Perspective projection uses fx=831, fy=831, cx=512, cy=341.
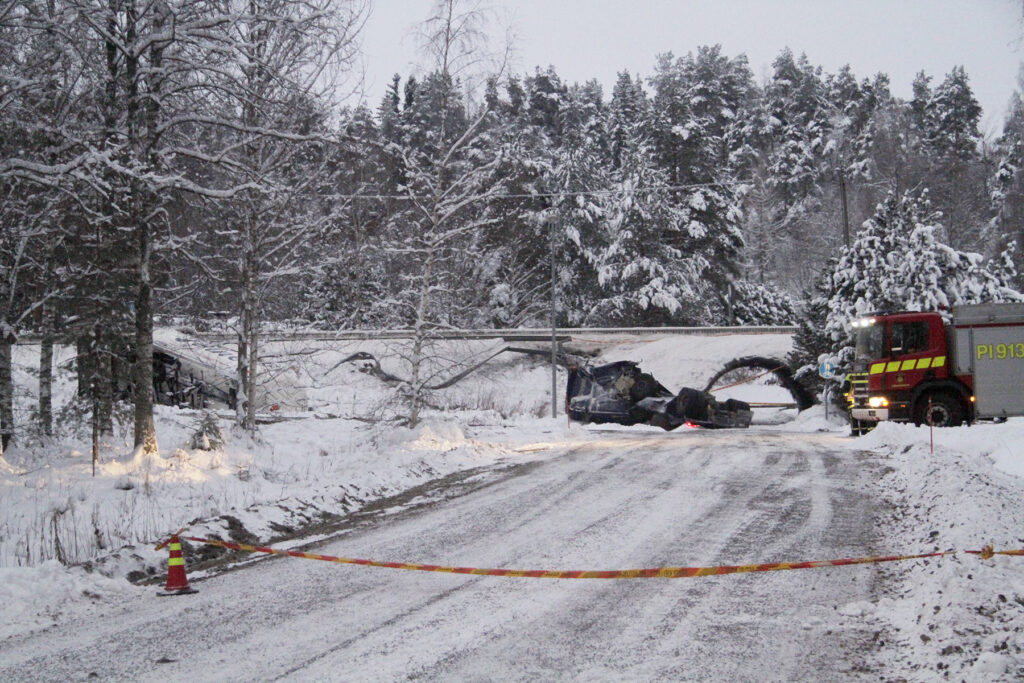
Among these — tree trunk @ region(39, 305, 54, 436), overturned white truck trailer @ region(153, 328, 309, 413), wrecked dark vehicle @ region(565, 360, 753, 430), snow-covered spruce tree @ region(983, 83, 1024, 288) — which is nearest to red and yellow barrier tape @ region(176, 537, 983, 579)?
tree trunk @ region(39, 305, 54, 436)

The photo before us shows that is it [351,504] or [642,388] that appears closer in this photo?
[351,504]

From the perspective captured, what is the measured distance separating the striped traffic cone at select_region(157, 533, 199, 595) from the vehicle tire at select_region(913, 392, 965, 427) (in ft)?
62.4

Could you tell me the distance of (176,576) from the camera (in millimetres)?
7508

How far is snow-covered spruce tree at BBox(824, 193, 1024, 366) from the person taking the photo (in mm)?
28734

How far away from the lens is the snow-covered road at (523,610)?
551cm

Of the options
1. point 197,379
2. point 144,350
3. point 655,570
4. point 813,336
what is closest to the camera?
point 655,570

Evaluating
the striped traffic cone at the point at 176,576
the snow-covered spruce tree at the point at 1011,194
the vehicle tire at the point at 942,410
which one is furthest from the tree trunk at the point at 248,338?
the snow-covered spruce tree at the point at 1011,194

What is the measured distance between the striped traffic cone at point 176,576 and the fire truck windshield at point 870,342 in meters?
18.8

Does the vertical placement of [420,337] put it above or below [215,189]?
below

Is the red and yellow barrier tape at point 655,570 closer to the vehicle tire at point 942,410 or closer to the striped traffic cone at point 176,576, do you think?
the striped traffic cone at point 176,576

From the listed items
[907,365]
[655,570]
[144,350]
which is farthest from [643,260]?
[655,570]

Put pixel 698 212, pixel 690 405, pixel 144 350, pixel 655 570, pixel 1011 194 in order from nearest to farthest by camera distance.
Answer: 1. pixel 655 570
2. pixel 144 350
3. pixel 690 405
4. pixel 698 212
5. pixel 1011 194

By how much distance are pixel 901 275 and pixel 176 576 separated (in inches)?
1095

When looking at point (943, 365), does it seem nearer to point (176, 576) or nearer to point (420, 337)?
point (420, 337)
